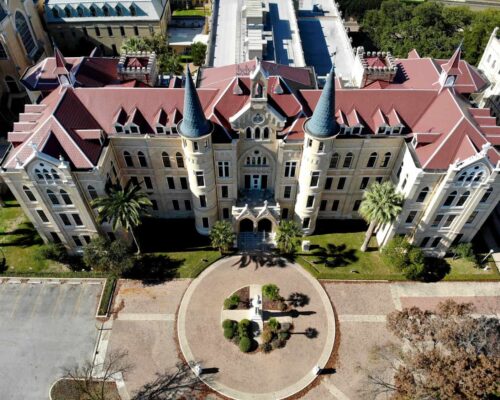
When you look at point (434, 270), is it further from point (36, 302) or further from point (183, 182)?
point (36, 302)

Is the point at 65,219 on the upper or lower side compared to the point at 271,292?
upper

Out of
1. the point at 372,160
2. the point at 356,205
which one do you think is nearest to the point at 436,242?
the point at 356,205

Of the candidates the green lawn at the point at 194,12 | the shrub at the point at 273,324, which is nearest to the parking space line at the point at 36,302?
the shrub at the point at 273,324

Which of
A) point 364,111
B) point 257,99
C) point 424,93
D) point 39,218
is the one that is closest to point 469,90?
point 424,93

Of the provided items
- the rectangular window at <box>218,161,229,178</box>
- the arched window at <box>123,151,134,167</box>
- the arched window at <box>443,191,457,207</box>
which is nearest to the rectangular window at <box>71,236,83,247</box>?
the arched window at <box>123,151,134,167</box>

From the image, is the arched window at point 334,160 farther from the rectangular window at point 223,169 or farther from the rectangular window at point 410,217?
the rectangular window at point 223,169
